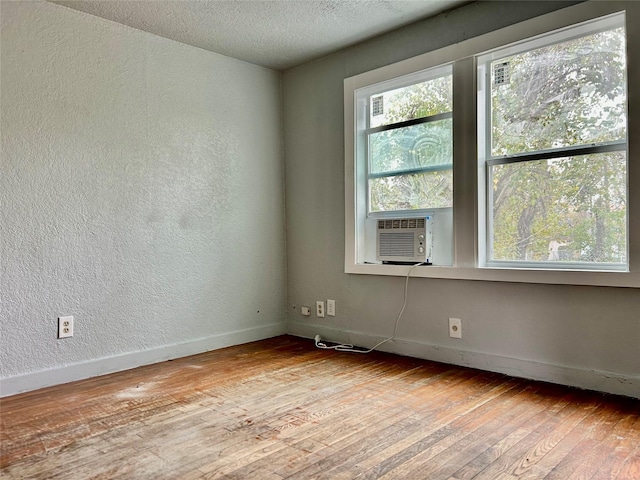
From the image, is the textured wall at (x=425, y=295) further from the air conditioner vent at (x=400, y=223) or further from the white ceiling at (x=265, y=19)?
the air conditioner vent at (x=400, y=223)

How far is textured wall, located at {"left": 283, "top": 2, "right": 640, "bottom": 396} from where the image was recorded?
258cm

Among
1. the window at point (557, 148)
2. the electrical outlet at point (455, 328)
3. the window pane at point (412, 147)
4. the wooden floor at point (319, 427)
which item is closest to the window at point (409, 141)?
the window pane at point (412, 147)

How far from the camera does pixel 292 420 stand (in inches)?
88.6

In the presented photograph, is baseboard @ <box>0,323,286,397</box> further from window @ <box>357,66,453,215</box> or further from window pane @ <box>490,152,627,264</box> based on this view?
window pane @ <box>490,152,627,264</box>

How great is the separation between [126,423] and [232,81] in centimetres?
277

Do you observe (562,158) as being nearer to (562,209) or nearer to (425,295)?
(562,209)

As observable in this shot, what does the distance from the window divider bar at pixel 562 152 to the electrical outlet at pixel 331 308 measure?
5.42 feet

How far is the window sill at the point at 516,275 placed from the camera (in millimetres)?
2479

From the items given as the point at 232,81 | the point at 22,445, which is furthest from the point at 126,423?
the point at 232,81

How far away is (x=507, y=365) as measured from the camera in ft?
9.55

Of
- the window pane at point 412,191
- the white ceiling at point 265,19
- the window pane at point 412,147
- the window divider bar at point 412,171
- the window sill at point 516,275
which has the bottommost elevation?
the window sill at point 516,275

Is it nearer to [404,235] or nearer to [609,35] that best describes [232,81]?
[404,235]

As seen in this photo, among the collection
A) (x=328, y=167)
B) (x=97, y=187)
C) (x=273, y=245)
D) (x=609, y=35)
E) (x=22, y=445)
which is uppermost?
(x=609, y=35)

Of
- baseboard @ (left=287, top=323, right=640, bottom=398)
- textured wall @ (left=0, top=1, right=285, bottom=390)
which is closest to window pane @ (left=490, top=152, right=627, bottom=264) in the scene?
baseboard @ (left=287, top=323, right=640, bottom=398)
